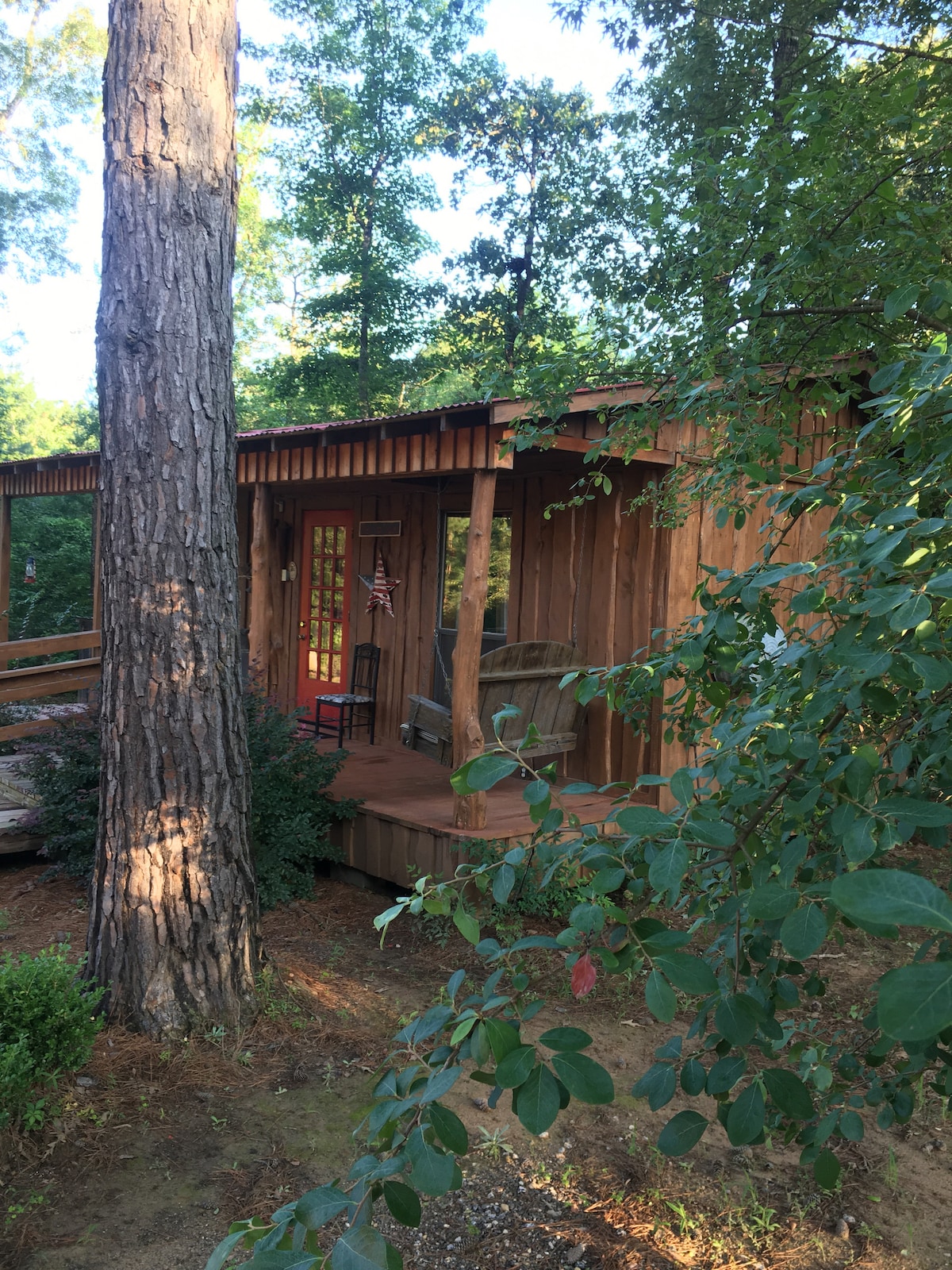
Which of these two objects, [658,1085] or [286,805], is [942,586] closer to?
[658,1085]

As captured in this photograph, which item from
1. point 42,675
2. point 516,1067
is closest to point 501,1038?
point 516,1067

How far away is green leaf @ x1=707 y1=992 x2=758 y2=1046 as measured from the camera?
41.1 inches

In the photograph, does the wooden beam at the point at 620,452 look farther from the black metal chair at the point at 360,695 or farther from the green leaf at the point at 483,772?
the green leaf at the point at 483,772

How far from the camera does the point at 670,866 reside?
1.03 m

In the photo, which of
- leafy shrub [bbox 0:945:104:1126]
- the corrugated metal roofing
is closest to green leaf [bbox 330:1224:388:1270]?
leafy shrub [bbox 0:945:104:1126]

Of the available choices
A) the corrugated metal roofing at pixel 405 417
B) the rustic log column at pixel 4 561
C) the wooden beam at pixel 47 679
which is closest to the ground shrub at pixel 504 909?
the corrugated metal roofing at pixel 405 417

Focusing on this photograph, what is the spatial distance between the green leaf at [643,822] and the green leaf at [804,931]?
0.55 ft

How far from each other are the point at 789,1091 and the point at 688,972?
216 millimetres

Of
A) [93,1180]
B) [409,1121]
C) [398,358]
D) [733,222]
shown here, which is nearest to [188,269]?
[733,222]

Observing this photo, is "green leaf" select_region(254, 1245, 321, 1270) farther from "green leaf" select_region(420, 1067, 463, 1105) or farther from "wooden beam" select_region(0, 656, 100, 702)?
"wooden beam" select_region(0, 656, 100, 702)

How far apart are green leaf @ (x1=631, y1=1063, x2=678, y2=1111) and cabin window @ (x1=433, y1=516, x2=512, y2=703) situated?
23.2 ft

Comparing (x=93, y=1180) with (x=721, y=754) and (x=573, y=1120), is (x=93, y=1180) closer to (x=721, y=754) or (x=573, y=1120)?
(x=573, y=1120)

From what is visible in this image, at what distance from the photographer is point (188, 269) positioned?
12.6 feet

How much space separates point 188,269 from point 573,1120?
12.4ft
